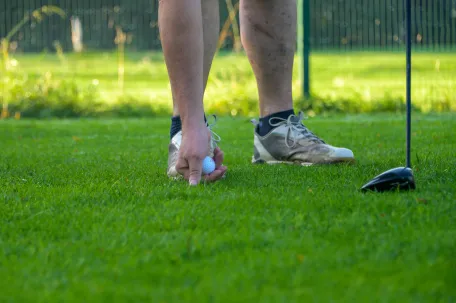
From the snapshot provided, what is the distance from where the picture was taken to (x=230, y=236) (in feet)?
5.67

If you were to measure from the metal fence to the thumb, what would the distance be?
20.2 feet

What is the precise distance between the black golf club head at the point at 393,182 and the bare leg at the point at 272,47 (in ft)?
3.36

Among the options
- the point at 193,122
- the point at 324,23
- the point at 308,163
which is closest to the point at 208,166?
the point at 193,122

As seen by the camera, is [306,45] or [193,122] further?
[306,45]

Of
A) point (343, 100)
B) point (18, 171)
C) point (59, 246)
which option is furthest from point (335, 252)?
point (343, 100)

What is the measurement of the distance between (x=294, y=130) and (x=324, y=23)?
247 inches

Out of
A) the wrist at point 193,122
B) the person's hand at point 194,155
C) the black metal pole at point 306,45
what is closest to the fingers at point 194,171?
the person's hand at point 194,155

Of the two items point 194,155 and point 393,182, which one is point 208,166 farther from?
point 393,182

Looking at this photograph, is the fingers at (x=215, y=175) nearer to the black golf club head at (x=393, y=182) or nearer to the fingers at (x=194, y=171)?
the fingers at (x=194, y=171)

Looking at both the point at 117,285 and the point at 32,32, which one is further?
the point at 32,32

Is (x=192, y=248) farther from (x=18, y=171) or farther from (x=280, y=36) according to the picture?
(x=280, y=36)

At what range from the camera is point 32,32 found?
33.9 ft

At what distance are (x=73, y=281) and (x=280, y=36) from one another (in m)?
1.97

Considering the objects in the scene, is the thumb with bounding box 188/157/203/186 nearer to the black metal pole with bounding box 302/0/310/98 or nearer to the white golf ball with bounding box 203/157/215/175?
the white golf ball with bounding box 203/157/215/175
